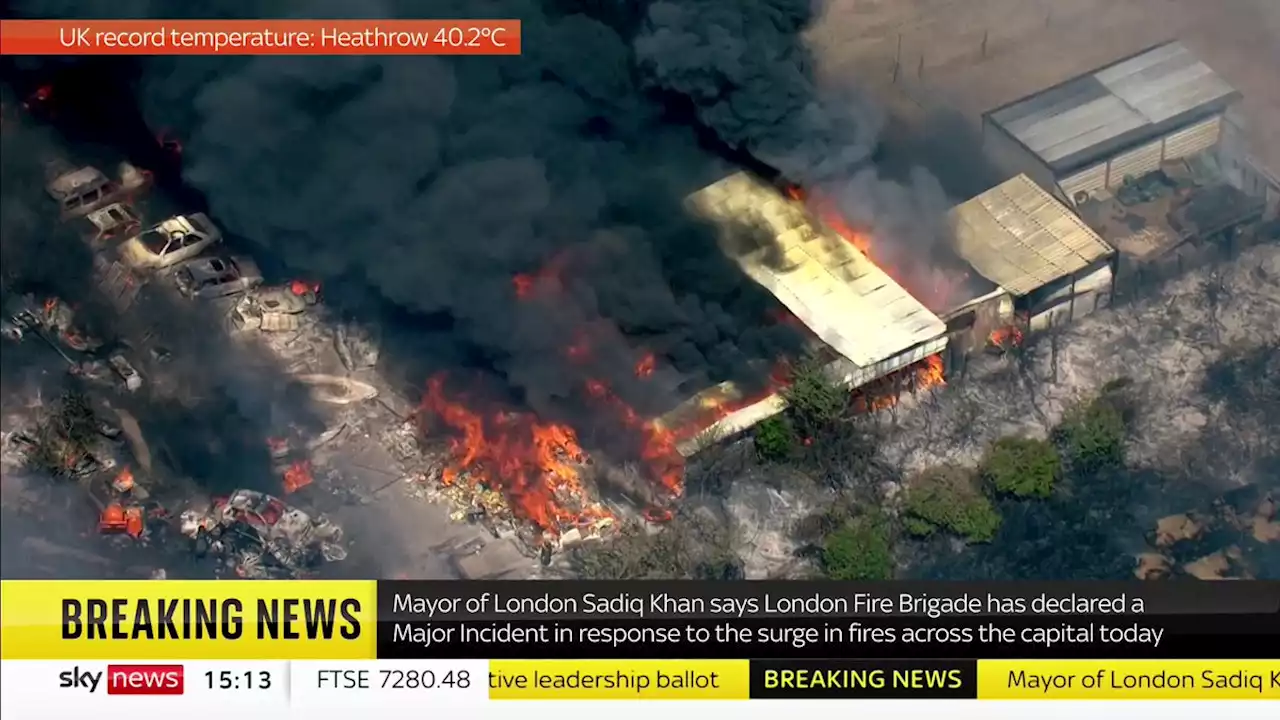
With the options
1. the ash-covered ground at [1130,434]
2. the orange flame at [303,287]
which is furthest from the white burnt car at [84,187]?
the ash-covered ground at [1130,434]

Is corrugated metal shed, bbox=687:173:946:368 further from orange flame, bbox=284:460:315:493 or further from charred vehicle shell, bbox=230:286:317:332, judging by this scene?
orange flame, bbox=284:460:315:493

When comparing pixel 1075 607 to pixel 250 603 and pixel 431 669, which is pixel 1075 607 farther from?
pixel 250 603

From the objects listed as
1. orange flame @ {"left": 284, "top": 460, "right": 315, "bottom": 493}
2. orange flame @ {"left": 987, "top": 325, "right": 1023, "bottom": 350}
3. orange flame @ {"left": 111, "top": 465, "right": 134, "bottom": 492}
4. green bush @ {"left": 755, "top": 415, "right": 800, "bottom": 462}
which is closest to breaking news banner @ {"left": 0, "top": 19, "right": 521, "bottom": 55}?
orange flame @ {"left": 284, "top": 460, "right": 315, "bottom": 493}

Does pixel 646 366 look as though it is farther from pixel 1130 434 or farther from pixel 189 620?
pixel 189 620

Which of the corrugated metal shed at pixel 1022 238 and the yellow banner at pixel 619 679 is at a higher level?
the corrugated metal shed at pixel 1022 238

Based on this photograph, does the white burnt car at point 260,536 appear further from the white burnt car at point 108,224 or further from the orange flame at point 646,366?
the white burnt car at point 108,224

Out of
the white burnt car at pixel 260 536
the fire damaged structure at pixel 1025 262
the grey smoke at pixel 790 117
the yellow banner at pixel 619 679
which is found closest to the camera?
the yellow banner at pixel 619 679

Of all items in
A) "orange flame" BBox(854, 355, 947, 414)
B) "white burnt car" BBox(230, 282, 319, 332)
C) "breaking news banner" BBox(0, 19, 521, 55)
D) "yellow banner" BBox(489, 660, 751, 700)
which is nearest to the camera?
"yellow banner" BBox(489, 660, 751, 700)

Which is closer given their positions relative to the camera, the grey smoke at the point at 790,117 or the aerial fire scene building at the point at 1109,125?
the grey smoke at the point at 790,117
